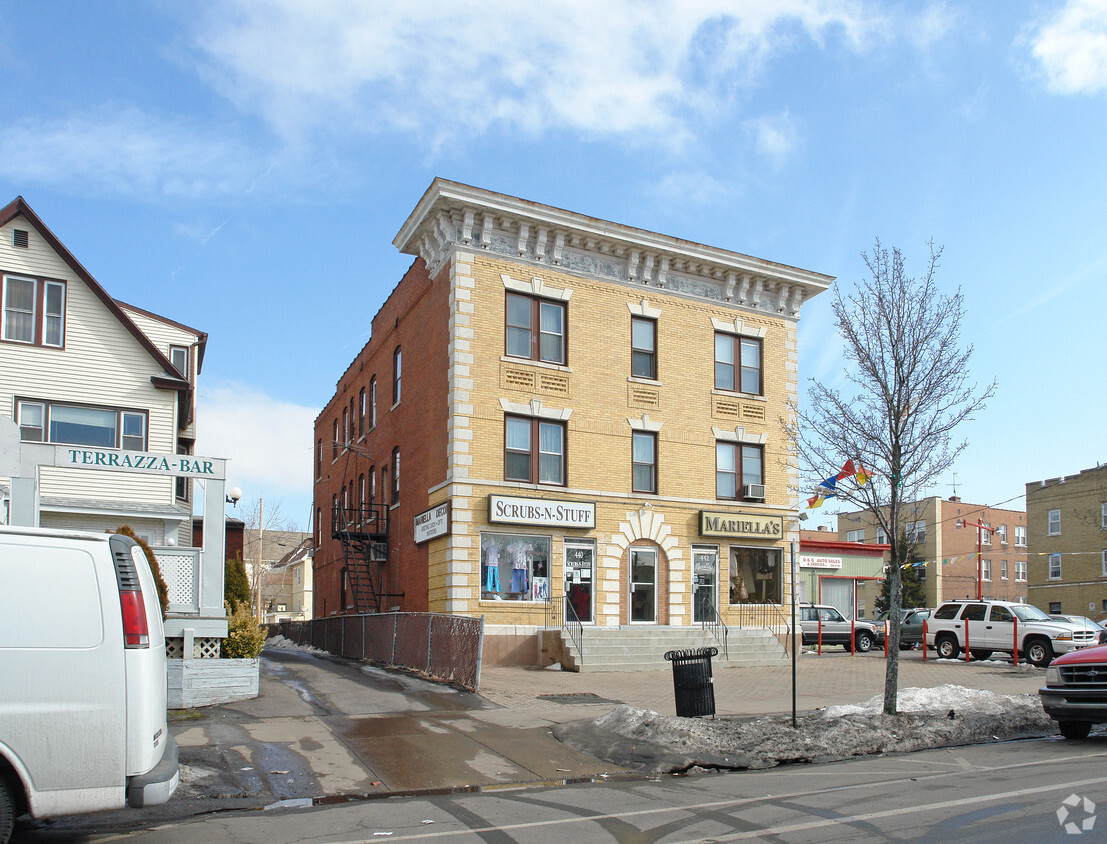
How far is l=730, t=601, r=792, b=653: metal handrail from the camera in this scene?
26.5 m

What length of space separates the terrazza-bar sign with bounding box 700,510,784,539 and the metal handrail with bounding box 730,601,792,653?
1961mm

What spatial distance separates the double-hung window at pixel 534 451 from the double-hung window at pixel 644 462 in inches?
89.2

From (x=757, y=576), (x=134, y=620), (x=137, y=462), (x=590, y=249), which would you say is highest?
(x=590, y=249)

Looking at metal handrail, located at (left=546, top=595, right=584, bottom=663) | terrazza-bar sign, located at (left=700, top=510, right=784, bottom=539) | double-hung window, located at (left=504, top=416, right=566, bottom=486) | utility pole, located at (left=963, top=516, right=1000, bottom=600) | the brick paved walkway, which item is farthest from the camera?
utility pole, located at (left=963, top=516, right=1000, bottom=600)

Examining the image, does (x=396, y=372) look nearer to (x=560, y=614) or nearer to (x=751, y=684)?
(x=560, y=614)

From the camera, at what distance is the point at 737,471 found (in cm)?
2748

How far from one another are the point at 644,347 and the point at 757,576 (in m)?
7.28

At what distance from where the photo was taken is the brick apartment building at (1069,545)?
53.4 m

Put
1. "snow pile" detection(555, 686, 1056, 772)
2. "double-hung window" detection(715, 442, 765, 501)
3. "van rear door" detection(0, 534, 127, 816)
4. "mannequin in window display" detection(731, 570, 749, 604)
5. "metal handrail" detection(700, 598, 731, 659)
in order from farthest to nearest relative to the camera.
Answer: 1. "double-hung window" detection(715, 442, 765, 501)
2. "mannequin in window display" detection(731, 570, 749, 604)
3. "metal handrail" detection(700, 598, 731, 659)
4. "snow pile" detection(555, 686, 1056, 772)
5. "van rear door" detection(0, 534, 127, 816)

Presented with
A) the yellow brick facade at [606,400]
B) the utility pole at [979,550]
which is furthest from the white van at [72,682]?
the utility pole at [979,550]

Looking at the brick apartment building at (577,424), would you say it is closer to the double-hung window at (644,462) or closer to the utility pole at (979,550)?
the double-hung window at (644,462)

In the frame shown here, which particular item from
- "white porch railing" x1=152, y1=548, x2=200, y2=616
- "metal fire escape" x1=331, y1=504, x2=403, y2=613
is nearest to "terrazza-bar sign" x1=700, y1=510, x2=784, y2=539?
"metal fire escape" x1=331, y1=504, x2=403, y2=613

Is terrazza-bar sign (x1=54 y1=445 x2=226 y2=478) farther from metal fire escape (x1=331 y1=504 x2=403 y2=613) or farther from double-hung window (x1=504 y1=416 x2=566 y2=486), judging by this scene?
metal fire escape (x1=331 y1=504 x2=403 y2=613)

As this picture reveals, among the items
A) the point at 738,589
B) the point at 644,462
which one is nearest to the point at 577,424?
the point at 644,462
